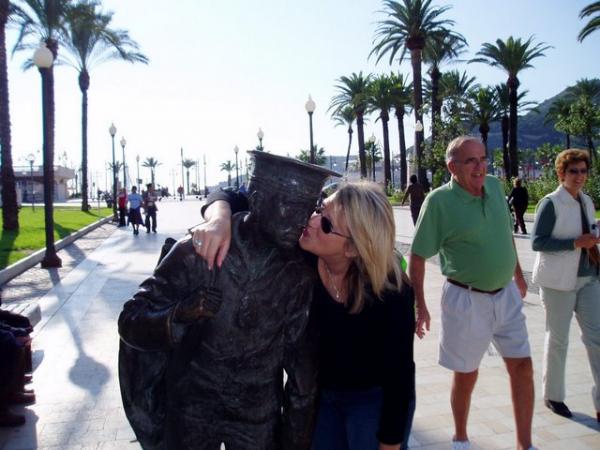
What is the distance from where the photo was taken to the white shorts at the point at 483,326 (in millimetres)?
3301

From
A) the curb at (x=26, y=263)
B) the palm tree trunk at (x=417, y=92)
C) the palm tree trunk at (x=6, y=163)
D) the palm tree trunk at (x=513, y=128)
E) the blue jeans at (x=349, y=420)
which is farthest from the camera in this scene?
the palm tree trunk at (x=513, y=128)

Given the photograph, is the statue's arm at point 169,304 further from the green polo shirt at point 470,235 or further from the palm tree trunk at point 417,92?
the palm tree trunk at point 417,92

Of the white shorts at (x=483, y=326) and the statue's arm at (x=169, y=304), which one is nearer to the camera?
the statue's arm at (x=169, y=304)

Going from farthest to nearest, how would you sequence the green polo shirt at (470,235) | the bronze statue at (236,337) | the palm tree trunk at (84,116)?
the palm tree trunk at (84,116) < the green polo shirt at (470,235) < the bronze statue at (236,337)

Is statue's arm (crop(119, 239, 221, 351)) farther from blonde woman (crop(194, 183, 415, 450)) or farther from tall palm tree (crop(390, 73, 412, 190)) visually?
tall palm tree (crop(390, 73, 412, 190))

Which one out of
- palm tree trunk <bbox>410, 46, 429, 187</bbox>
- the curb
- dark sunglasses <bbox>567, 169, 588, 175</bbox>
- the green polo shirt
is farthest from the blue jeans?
palm tree trunk <bbox>410, 46, 429, 187</bbox>

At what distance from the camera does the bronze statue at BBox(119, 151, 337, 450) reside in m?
1.78

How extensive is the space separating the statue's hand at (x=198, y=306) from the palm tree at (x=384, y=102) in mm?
45452

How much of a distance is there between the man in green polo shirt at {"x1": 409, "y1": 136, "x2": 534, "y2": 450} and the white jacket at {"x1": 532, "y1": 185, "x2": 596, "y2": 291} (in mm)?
628

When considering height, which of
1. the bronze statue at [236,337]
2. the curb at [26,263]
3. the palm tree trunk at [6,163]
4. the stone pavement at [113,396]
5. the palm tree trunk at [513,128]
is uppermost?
the palm tree trunk at [513,128]

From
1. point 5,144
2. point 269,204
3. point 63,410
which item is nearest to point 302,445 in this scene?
point 269,204

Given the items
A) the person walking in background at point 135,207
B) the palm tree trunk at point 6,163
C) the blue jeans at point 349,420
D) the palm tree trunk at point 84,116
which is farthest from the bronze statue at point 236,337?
the palm tree trunk at point 84,116

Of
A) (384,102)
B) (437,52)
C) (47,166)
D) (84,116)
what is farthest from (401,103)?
(47,166)

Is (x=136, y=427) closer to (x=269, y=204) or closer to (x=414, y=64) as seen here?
(x=269, y=204)
